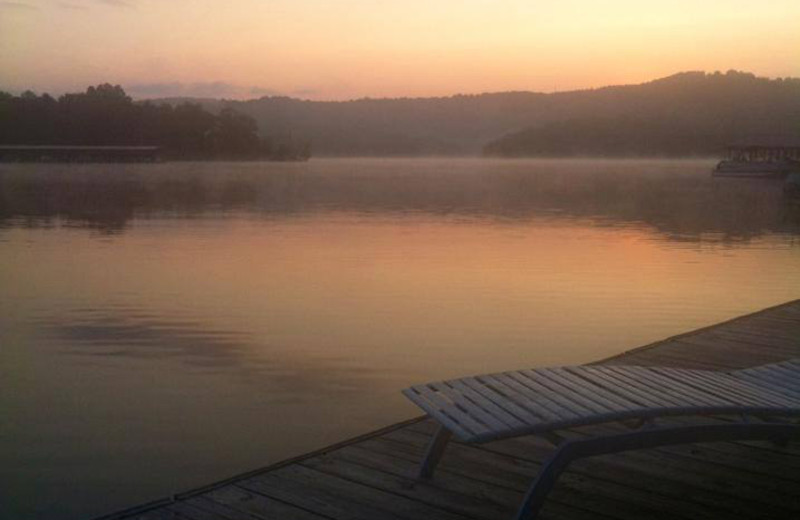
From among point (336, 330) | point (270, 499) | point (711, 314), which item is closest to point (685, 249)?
point (711, 314)

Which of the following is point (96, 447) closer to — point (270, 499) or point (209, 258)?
point (270, 499)

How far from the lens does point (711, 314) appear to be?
10734 millimetres

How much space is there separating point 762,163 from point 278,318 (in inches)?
2073

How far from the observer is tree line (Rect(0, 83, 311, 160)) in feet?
295

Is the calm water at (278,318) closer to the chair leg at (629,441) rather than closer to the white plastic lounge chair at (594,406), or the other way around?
the white plastic lounge chair at (594,406)

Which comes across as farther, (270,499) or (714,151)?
(714,151)

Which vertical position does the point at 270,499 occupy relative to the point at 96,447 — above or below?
above

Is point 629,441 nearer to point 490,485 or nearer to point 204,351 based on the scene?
point 490,485

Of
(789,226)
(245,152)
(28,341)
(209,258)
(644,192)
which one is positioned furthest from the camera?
(245,152)

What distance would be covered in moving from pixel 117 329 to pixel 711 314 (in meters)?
6.42

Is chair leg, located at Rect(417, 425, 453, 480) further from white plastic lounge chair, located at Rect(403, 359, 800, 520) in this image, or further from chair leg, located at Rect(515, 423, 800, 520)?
chair leg, located at Rect(515, 423, 800, 520)

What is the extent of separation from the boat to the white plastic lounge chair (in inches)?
1995

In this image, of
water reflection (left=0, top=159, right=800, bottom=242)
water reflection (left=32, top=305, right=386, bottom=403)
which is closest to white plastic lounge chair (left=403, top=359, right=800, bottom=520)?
water reflection (left=32, top=305, right=386, bottom=403)

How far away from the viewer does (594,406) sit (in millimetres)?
3779
